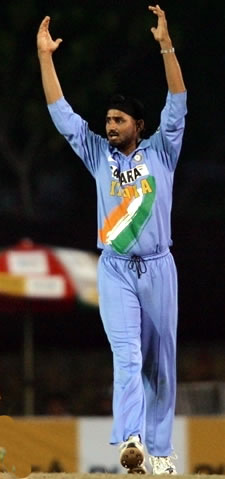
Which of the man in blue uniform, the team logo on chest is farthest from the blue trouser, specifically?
the team logo on chest

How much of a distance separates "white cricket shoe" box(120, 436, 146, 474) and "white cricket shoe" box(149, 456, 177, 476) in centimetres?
37

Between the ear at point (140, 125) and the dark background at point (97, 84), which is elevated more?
the ear at point (140, 125)

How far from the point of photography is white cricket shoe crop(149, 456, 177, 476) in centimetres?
923

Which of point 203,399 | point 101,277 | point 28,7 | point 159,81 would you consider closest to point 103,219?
point 101,277

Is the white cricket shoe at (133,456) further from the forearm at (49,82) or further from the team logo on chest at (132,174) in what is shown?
the forearm at (49,82)

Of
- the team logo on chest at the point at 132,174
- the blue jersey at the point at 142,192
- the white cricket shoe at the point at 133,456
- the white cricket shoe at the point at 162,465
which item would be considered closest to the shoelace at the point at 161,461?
the white cricket shoe at the point at 162,465

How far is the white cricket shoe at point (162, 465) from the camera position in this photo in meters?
9.23

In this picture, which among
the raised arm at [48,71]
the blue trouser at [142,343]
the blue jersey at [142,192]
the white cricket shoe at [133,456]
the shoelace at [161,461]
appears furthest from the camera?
the raised arm at [48,71]

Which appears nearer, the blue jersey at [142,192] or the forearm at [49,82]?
the blue jersey at [142,192]

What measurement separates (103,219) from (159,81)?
17270mm

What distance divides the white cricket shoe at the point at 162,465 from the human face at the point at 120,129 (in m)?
1.72

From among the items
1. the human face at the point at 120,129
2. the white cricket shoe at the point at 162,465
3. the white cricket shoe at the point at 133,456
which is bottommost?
the white cricket shoe at the point at 162,465

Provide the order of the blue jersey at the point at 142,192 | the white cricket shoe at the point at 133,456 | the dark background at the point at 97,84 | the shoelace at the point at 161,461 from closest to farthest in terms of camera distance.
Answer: the white cricket shoe at the point at 133,456, the blue jersey at the point at 142,192, the shoelace at the point at 161,461, the dark background at the point at 97,84

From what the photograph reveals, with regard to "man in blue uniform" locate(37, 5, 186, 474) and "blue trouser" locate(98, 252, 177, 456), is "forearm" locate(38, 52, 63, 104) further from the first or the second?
"blue trouser" locate(98, 252, 177, 456)
